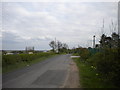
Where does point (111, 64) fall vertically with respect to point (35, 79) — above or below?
above

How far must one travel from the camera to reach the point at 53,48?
9769 centimetres

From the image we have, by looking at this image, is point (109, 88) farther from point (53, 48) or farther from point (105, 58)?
point (53, 48)

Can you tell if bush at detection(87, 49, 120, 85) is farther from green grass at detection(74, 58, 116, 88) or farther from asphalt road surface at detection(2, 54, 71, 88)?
asphalt road surface at detection(2, 54, 71, 88)

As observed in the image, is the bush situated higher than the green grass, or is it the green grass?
the bush

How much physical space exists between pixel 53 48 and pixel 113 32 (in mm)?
87514

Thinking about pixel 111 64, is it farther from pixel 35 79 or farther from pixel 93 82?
pixel 35 79

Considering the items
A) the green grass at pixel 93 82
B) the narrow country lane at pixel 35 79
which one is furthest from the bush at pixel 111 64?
the narrow country lane at pixel 35 79

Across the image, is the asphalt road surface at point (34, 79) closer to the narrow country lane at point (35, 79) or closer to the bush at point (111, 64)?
the narrow country lane at point (35, 79)

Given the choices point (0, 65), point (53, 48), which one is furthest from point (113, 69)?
point (53, 48)

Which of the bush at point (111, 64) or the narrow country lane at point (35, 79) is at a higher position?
the bush at point (111, 64)

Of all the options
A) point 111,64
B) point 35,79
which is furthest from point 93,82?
point 35,79

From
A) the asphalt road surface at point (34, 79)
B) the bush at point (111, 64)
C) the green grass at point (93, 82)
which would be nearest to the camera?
the bush at point (111, 64)

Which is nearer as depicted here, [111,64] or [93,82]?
[111,64]

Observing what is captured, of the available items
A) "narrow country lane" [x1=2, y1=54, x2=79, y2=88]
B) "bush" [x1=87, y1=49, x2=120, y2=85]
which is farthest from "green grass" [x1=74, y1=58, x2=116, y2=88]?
"narrow country lane" [x1=2, y1=54, x2=79, y2=88]
